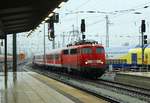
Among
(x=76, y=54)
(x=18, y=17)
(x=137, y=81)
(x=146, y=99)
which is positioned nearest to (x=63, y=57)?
(x=76, y=54)

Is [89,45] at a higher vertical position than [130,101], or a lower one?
higher

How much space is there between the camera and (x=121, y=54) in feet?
245

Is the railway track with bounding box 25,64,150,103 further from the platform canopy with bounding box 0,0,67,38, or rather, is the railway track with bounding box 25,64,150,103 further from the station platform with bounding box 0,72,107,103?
the platform canopy with bounding box 0,0,67,38

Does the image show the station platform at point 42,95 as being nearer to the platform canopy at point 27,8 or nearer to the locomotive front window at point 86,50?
the platform canopy at point 27,8

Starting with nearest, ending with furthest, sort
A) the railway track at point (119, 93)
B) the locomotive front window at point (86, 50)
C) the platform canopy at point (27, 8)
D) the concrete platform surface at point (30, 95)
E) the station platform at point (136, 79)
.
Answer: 1. the platform canopy at point (27, 8)
2. the concrete platform surface at point (30, 95)
3. the railway track at point (119, 93)
4. the station platform at point (136, 79)
5. the locomotive front window at point (86, 50)

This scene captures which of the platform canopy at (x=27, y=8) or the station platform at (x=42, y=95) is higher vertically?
the platform canopy at (x=27, y=8)

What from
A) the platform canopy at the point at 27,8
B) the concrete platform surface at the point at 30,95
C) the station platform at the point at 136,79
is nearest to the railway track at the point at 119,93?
the station platform at the point at 136,79

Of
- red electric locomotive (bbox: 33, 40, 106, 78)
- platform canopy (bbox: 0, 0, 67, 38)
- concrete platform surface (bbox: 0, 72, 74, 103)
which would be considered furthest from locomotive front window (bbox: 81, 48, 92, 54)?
platform canopy (bbox: 0, 0, 67, 38)

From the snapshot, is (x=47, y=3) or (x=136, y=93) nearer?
(x=47, y=3)

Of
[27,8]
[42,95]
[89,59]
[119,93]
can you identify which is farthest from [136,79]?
[27,8]

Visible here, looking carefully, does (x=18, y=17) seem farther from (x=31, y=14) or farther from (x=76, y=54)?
(x=76, y=54)

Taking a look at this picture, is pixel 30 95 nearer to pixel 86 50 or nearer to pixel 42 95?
pixel 42 95

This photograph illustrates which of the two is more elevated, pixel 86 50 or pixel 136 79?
pixel 86 50

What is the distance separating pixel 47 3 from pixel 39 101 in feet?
15.8
